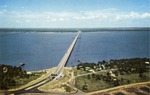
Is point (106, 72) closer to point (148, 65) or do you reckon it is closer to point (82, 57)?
point (148, 65)

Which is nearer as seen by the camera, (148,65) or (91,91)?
(91,91)

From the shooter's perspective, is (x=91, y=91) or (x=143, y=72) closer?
(x=91, y=91)

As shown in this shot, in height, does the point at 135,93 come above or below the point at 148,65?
below

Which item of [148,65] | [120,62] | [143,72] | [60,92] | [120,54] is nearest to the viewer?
[60,92]

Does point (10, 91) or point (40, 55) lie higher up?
point (40, 55)

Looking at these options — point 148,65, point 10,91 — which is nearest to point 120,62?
point 148,65

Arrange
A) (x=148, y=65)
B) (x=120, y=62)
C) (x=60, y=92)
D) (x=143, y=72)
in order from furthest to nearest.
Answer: (x=120, y=62), (x=148, y=65), (x=143, y=72), (x=60, y=92)

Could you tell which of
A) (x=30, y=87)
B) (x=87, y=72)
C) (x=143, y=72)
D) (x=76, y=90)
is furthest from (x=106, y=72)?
(x=30, y=87)

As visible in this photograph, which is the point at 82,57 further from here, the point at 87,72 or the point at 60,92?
the point at 60,92

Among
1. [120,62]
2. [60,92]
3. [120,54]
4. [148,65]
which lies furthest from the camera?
[120,54]
